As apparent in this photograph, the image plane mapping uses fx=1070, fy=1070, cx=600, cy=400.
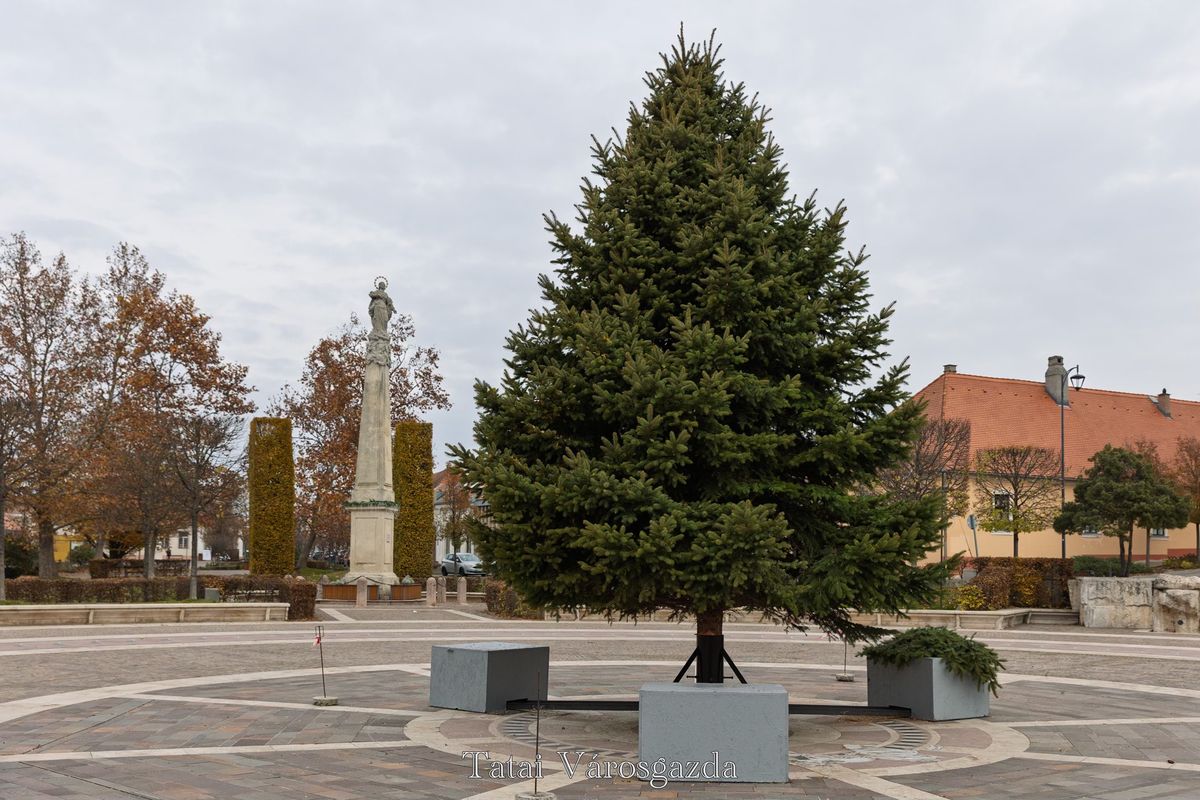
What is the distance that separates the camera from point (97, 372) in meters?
41.2

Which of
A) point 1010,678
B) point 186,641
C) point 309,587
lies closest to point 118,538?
point 309,587

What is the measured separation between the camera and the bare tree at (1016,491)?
38875mm

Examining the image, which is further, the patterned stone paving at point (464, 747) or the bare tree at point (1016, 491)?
the bare tree at point (1016, 491)

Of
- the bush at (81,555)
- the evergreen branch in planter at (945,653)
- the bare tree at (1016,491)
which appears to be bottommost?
the bush at (81,555)

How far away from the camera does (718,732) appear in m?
8.39

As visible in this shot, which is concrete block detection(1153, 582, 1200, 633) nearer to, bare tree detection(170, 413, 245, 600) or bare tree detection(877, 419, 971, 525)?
bare tree detection(877, 419, 971, 525)

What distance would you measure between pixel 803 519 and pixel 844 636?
1500 mm

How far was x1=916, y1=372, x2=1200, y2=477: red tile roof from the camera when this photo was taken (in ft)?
174

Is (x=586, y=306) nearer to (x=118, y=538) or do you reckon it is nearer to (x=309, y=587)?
(x=309, y=587)

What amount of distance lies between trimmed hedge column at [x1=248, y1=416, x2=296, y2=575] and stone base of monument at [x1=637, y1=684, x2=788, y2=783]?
34253 millimetres

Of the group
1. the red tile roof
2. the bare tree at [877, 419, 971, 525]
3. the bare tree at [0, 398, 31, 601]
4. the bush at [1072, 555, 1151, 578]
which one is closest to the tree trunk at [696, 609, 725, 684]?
the bare tree at [877, 419, 971, 525]

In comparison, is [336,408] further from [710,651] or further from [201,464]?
[710,651]

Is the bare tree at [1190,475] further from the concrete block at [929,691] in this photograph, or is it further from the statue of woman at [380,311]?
the concrete block at [929,691]

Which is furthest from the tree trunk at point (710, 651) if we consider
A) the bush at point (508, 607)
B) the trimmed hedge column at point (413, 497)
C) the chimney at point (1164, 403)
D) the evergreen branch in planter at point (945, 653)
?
the chimney at point (1164, 403)
